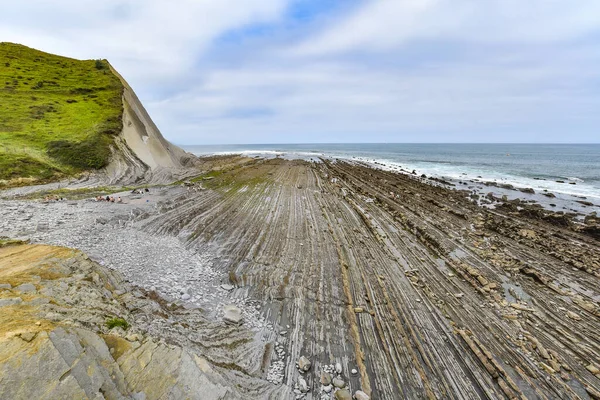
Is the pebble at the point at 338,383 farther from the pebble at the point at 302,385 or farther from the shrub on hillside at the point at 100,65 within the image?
the shrub on hillside at the point at 100,65

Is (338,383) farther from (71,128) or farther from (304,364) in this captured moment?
(71,128)

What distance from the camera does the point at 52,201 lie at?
621 inches

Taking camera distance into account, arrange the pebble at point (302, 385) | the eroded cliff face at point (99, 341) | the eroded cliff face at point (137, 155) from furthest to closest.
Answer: the eroded cliff face at point (137, 155) < the pebble at point (302, 385) < the eroded cliff face at point (99, 341)

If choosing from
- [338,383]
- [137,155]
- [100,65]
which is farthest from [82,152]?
[338,383]

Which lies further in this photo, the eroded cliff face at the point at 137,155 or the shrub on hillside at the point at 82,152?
the eroded cliff face at the point at 137,155

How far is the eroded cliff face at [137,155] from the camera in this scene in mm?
26141

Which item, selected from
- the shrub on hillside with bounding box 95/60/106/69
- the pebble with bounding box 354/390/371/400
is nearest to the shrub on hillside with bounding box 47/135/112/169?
the shrub on hillside with bounding box 95/60/106/69

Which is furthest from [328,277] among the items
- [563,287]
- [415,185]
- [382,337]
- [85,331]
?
[415,185]

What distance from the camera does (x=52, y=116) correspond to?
1129 inches

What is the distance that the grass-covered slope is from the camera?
21891 mm

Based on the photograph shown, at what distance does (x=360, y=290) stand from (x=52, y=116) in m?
37.9

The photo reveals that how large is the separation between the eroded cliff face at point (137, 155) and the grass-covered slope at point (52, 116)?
38.2 inches

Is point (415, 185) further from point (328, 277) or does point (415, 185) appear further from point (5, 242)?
point (5, 242)

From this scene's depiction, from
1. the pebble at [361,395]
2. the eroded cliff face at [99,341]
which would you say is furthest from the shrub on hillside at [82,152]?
the pebble at [361,395]
